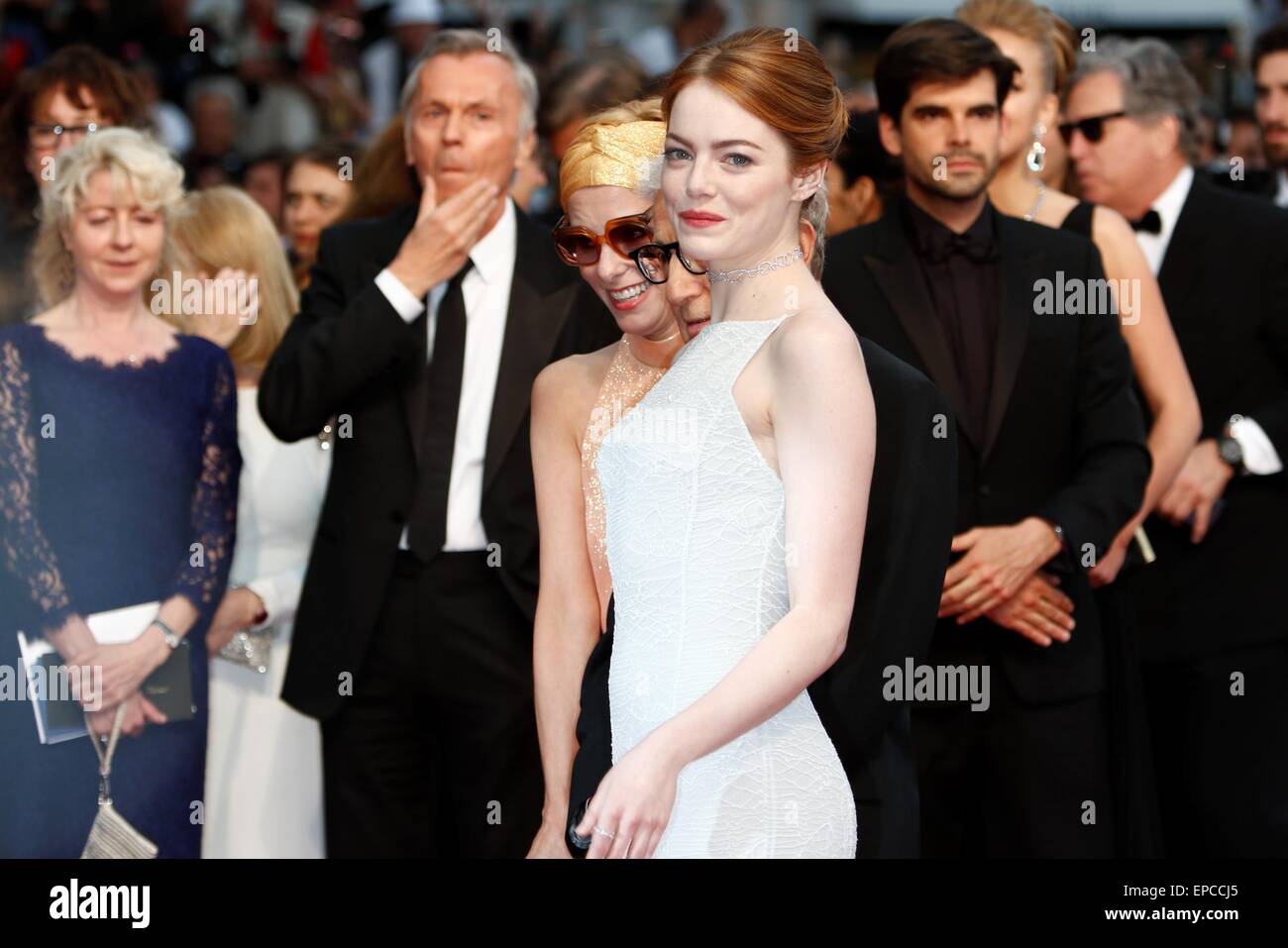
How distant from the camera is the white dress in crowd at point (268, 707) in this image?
15.7ft

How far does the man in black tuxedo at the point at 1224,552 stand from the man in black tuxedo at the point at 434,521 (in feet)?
5.45

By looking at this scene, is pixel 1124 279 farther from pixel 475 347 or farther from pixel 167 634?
pixel 167 634

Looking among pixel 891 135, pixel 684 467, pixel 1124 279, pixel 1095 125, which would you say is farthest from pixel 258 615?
pixel 1095 125

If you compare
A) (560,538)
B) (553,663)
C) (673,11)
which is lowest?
(553,663)

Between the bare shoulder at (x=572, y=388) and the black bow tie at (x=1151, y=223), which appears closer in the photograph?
the bare shoulder at (x=572, y=388)

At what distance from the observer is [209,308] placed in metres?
4.97

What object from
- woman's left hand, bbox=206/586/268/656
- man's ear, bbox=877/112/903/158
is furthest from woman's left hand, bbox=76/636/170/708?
man's ear, bbox=877/112/903/158

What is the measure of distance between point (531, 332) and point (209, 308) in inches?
50.7

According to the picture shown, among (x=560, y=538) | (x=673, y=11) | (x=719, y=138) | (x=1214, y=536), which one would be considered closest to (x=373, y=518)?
(x=560, y=538)

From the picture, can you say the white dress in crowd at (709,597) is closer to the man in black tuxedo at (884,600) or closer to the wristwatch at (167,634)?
the man in black tuxedo at (884,600)

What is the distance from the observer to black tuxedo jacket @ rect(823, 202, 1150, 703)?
3922 millimetres

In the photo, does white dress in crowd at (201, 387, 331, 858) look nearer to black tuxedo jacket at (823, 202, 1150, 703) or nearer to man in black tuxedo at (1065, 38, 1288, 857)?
black tuxedo jacket at (823, 202, 1150, 703)

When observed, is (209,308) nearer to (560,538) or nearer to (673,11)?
(560,538)

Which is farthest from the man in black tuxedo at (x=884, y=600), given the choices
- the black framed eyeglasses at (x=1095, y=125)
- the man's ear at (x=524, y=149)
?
the black framed eyeglasses at (x=1095, y=125)
